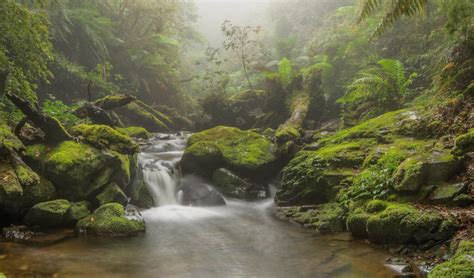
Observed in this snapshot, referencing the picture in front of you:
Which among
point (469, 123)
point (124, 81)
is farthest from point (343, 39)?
point (469, 123)

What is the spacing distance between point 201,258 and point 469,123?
4.95 m

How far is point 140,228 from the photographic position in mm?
6949

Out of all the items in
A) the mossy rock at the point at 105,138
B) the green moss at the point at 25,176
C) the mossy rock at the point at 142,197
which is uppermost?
the mossy rock at the point at 105,138

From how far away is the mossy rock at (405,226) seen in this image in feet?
16.7

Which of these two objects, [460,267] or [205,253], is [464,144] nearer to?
[460,267]

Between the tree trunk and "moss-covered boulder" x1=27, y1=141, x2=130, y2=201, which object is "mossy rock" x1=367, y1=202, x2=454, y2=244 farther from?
the tree trunk

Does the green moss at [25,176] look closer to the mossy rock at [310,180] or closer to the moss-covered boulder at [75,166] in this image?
the moss-covered boulder at [75,166]

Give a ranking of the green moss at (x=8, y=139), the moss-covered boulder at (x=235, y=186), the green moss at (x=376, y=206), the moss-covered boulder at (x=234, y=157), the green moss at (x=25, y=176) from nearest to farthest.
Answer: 1. the green moss at (x=376, y=206)
2. the green moss at (x=25, y=176)
3. the green moss at (x=8, y=139)
4. the moss-covered boulder at (x=235, y=186)
5. the moss-covered boulder at (x=234, y=157)

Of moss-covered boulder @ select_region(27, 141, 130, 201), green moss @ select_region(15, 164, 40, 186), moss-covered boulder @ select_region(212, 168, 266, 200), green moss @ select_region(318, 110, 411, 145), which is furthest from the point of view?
moss-covered boulder @ select_region(212, 168, 266, 200)

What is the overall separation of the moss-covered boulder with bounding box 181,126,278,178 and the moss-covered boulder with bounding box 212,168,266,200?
0.23 metres

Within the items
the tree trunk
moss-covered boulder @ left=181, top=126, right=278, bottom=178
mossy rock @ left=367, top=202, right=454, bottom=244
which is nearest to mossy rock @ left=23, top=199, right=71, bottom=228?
the tree trunk

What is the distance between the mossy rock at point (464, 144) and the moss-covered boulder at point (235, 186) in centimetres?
473

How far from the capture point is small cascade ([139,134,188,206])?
9.34 m

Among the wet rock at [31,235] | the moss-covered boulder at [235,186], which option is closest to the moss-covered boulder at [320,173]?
the moss-covered boulder at [235,186]
